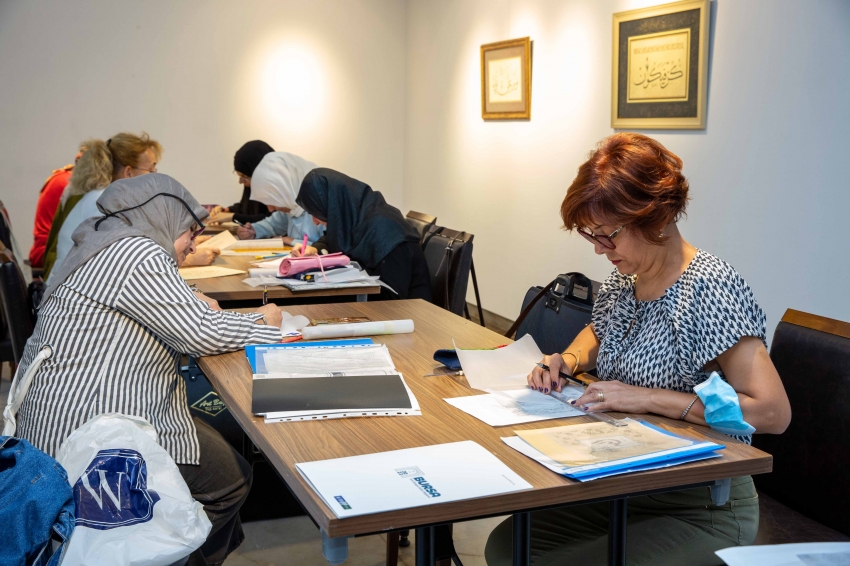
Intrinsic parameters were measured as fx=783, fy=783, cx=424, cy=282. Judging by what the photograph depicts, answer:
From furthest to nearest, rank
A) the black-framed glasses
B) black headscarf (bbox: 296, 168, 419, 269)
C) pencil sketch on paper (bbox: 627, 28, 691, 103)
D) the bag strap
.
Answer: pencil sketch on paper (bbox: 627, 28, 691, 103), black headscarf (bbox: 296, 168, 419, 269), the bag strap, the black-framed glasses

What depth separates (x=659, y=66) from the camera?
410 centimetres

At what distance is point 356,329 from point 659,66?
103 inches

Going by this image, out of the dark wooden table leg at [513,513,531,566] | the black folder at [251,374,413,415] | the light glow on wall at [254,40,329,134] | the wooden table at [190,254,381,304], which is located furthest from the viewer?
the light glow on wall at [254,40,329,134]

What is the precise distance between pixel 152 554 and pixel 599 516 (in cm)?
95

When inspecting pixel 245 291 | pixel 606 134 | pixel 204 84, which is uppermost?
pixel 204 84

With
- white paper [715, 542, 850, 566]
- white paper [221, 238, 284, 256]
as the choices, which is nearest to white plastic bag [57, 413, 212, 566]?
white paper [715, 542, 850, 566]

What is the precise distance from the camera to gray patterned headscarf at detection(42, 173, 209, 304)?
2000 mm

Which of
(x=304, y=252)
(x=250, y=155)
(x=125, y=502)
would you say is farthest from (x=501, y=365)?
(x=250, y=155)

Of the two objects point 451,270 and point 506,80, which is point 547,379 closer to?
point 451,270

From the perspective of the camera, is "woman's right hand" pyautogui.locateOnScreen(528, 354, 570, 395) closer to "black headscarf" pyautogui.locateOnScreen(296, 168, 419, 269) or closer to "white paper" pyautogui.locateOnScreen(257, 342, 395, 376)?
"white paper" pyautogui.locateOnScreen(257, 342, 395, 376)

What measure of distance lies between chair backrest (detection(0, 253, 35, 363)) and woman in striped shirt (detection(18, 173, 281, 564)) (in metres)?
1.05

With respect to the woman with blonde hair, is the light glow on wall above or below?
above

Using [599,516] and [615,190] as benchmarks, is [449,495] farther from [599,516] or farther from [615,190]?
[615,190]

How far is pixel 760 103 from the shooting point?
3.55 metres
